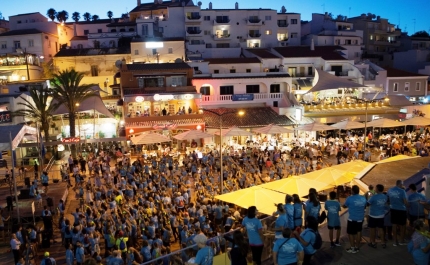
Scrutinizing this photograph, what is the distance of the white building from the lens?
5475 cm

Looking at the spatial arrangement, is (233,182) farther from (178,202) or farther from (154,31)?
(154,31)

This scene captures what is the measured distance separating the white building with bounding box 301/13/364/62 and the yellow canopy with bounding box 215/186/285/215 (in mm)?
40441

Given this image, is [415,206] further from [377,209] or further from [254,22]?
[254,22]

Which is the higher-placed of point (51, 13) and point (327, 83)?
point (51, 13)

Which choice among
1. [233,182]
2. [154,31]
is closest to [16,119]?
[233,182]

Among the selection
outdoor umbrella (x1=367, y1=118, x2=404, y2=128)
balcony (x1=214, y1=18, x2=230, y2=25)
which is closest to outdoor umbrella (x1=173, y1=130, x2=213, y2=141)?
outdoor umbrella (x1=367, y1=118, x2=404, y2=128)

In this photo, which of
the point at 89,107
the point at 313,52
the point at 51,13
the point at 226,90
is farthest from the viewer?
the point at 51,13

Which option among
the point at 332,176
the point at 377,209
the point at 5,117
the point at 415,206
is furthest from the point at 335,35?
the point at 377,209

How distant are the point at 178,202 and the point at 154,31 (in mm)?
39396

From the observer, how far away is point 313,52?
1861 inches

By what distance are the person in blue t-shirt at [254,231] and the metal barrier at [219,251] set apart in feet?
1.02

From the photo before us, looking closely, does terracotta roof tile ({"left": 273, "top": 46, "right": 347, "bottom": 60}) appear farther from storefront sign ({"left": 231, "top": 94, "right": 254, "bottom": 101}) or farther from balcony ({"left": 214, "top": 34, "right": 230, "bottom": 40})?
storefront sign ({"left": 231, "top": 94, "right": 254, "bottom": 101})

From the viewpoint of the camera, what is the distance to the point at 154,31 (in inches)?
2098

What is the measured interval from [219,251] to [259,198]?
5713 millimetres
